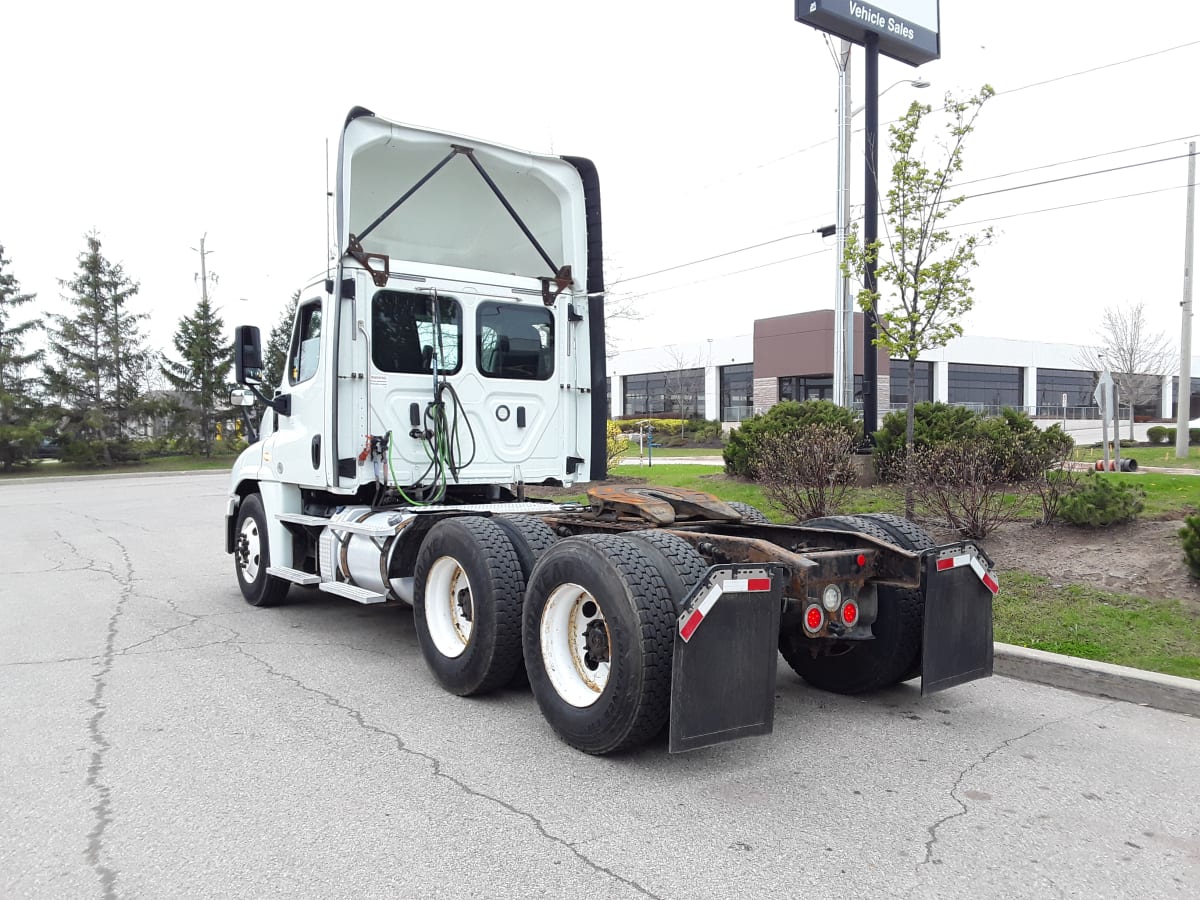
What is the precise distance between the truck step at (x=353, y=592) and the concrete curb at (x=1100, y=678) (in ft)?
14.4

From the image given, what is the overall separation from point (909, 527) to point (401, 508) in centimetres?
367

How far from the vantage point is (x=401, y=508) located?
Answer: 6676 millimetres

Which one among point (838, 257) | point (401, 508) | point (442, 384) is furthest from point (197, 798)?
point (838, 257)

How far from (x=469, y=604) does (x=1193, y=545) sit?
5.64 meters

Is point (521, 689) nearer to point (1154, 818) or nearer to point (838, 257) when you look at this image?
point (1154, 818)

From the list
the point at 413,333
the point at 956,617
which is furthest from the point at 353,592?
the point at 956,617

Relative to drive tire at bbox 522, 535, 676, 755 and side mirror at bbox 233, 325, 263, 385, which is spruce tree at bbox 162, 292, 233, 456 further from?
drive tire at bbox 522, 535, 676, 755

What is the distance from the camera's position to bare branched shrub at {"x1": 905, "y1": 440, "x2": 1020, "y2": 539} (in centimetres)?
870

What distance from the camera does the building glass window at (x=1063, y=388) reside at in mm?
59031

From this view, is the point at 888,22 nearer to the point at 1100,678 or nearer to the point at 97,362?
the point at 1100,678

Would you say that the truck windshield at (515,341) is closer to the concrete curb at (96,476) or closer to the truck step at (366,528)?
the truck step at (366,528)

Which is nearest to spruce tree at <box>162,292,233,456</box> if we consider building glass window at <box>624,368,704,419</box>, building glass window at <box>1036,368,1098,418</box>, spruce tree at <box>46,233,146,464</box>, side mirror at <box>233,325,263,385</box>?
→ spruce tree at <box>46,233,146,464</box>

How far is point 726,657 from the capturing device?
398 centimetres

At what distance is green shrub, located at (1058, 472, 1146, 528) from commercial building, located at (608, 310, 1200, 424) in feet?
114
